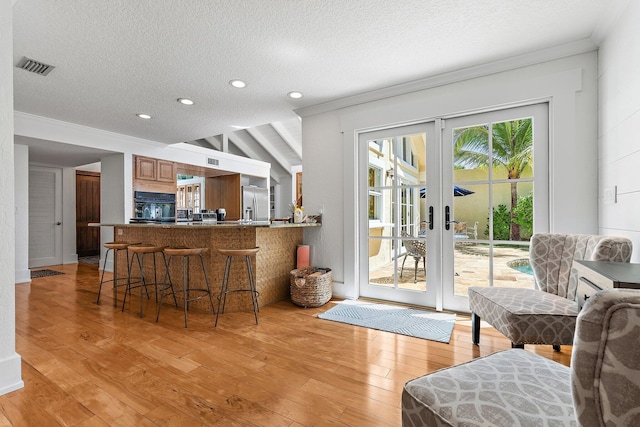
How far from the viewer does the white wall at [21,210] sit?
4.52 meters

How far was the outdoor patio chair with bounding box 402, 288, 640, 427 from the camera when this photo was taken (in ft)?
1.75

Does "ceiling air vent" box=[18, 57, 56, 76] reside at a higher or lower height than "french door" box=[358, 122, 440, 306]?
higher

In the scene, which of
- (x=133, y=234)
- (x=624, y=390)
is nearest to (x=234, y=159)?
(x=133, y=234)

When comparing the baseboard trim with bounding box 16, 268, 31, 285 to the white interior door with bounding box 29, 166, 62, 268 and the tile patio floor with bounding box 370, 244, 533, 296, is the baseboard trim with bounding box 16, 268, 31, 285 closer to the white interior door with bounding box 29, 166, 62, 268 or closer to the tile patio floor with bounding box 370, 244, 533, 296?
the white interior door with bounding box 29, 166, 62, 268

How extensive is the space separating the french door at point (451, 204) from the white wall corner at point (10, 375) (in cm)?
285

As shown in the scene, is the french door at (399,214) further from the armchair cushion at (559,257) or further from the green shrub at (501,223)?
the armchair cushion at (559,257)

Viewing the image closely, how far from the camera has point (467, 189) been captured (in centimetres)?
293

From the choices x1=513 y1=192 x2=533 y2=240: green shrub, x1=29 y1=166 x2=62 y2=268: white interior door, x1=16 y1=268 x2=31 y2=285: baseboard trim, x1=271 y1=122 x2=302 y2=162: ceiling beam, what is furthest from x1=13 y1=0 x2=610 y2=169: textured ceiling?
x1=271 y1=122 x2=302 y2=162: ceiling beam

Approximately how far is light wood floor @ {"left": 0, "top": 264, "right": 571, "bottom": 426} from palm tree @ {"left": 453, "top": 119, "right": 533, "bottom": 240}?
4.63 ft

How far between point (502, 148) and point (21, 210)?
21.4ft

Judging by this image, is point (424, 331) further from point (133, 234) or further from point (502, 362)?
point (133, 234)

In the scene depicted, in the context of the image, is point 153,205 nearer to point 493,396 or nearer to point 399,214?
point 399,214

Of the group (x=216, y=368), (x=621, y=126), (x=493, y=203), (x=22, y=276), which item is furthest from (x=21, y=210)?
(x=621, y=126)

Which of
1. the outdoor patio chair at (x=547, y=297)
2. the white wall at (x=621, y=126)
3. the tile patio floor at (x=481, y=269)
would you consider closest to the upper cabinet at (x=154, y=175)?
the tile patio floor at (x=481, y=269)
